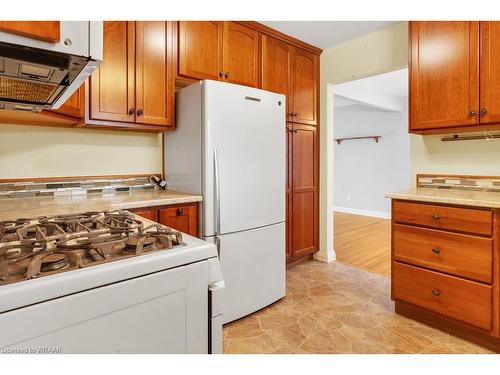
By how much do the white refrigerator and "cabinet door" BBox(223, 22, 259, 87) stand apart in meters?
0.51

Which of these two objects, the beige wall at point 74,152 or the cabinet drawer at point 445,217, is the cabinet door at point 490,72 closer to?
the cabinet drawer at point 445,217

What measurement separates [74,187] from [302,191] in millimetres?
2138

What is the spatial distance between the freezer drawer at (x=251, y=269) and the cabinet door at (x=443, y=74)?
1.41m

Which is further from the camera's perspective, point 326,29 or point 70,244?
point 326,29

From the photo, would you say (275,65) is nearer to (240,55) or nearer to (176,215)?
(240,55)

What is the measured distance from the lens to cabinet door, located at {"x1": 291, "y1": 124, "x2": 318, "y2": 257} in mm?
3197

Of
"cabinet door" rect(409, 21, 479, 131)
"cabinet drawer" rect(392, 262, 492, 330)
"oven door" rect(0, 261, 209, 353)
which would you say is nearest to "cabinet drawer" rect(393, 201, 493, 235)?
"cabinet drawer" rect(392, 262, 492, 330)

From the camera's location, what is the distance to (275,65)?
9.76ft

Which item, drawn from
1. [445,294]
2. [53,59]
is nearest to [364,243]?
[445,294]

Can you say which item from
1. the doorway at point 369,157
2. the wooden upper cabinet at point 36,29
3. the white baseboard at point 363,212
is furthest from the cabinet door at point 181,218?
the white baseboard at point 363,212

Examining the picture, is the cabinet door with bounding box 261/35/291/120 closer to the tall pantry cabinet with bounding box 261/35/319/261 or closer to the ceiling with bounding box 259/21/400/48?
the tall pantry cabinet with bounding box 261/35/319/261

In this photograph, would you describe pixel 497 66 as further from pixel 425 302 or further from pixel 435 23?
pixel 425 302

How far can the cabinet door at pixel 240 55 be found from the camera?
8.46ft
